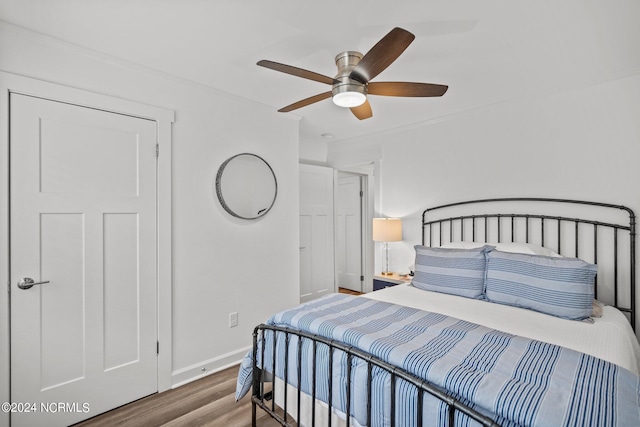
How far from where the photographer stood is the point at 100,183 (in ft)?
7.11

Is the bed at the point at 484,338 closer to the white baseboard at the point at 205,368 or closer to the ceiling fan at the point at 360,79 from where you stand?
the white baseboard at the point at 205,368

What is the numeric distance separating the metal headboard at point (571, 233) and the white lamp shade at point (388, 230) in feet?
1.66

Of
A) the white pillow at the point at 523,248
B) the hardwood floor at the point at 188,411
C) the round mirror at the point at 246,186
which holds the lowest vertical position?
the hardwood floor at the point at 188,411

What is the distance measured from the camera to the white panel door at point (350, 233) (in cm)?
530

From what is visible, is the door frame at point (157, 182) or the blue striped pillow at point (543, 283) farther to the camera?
the blue striped pillow at point (543, 283)

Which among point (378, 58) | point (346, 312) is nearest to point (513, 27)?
point (378, 58)

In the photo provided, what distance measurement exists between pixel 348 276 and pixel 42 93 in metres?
4.56

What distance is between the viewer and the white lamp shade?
3559 millimetres

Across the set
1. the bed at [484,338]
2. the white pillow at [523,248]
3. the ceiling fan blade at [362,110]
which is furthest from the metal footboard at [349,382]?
the white pillow at [523,248]

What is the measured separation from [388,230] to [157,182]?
2.37m

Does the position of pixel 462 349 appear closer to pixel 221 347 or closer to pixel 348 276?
pixel 221 347

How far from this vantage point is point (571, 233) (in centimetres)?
259

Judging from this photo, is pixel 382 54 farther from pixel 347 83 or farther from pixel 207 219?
pixel 207 219

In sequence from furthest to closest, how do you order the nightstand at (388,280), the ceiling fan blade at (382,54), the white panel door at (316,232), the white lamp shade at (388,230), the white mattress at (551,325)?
the white panel door at (316,232)
the white lamp shade at (388,230)
the nightstand at (388,280)
the white mattress at (551,325)
the ceiling fan blade at (382,54)
